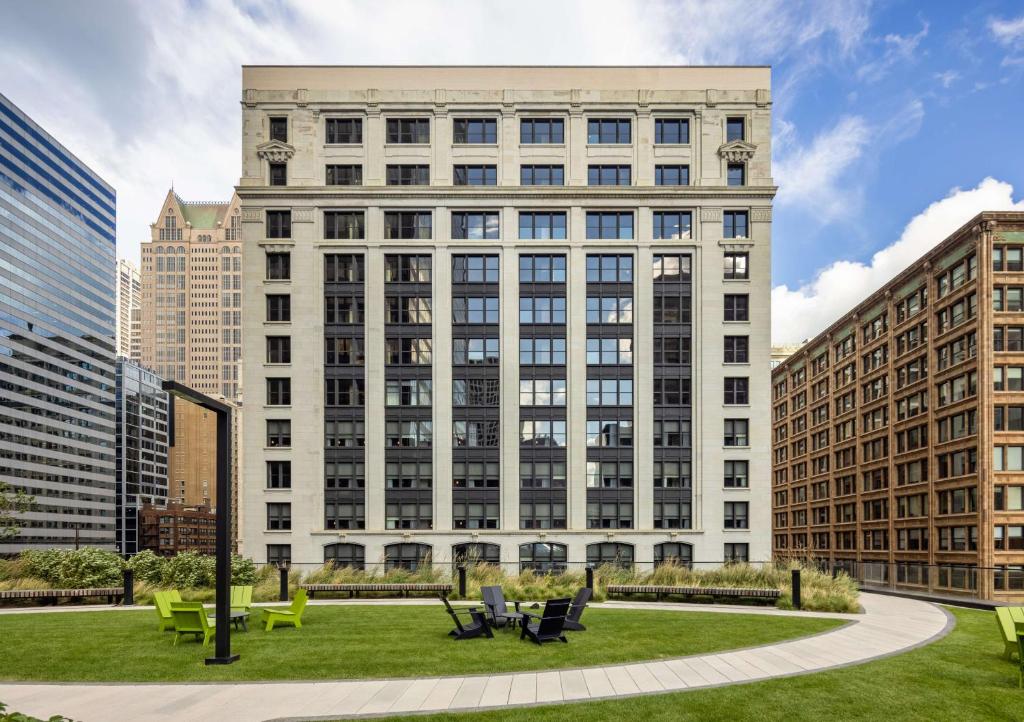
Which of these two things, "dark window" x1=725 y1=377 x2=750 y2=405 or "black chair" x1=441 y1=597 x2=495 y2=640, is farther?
"dark window" x1=725 y1=377 x2=750 y2=405

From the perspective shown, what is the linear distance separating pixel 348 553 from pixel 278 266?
63.4 ft

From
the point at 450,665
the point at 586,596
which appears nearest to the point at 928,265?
the point at 586,596

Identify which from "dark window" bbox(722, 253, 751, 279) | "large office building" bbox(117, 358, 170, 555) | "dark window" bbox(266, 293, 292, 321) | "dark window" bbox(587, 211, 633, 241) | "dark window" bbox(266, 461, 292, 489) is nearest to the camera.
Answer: "dark window" bbox(266, 461, 292, 489)

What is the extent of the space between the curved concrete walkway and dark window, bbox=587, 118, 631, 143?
39868 mm

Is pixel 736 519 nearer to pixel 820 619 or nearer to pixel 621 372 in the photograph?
pixel 621 372

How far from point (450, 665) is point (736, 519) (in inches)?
1435

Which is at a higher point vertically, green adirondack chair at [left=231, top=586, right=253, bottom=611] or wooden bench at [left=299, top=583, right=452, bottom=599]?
green adirondack chair at [left=231, top=586, right=253, bottom=611]

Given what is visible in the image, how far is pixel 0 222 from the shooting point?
4515 inches

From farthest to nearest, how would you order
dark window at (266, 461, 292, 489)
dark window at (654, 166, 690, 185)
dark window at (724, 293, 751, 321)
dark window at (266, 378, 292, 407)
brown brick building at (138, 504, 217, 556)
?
brown brick building at (138, 504, 217, 556) < dark window at (654, 166, 690, 185) < dark window at (724, 293, 751, 321) < dark window at (266, 378, 292, 407) < dark window at (266, 461, 292, 489)

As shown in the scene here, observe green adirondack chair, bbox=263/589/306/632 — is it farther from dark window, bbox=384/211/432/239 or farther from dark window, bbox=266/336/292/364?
dark window, bbox=384/211/432/239

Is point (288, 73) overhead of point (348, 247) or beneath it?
overhead

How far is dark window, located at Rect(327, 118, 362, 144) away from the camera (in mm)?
49531

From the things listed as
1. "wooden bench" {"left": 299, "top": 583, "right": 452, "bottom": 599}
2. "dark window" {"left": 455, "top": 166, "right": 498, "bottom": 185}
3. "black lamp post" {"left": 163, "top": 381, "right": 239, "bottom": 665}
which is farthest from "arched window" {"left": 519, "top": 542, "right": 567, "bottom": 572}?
"black lamp post" {"left": 163, "top": 381, "right": 239, "bottom": 665}

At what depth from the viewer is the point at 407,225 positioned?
4888 centimetres
